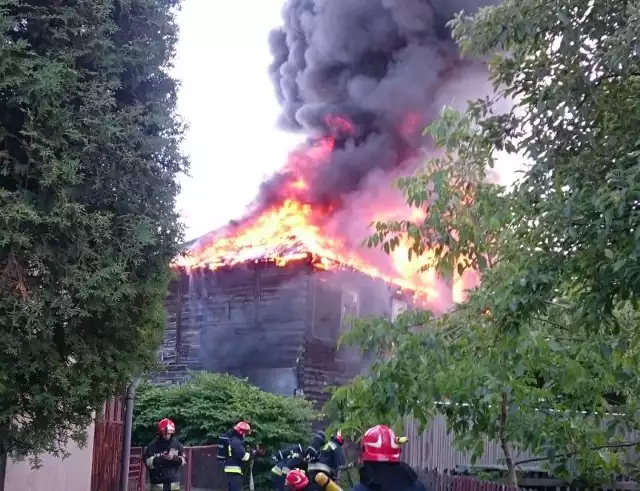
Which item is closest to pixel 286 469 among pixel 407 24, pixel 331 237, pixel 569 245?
pixel 569 245

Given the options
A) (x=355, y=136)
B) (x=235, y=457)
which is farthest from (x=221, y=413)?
(x=355, y=136)

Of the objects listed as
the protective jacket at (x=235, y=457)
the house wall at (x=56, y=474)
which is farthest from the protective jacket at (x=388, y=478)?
the protective jacket at (x=235, y=457)

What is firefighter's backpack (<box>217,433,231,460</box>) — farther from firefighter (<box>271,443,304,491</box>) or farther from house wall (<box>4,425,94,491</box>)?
house wall (<box>4,425,94,491</box>)

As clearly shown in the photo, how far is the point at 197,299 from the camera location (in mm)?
21594

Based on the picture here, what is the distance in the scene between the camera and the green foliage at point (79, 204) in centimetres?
629

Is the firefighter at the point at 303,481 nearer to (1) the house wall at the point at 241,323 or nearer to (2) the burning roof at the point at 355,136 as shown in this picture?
(1) the house wall at the point at 241,323

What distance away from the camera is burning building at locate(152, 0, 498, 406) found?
20.2m

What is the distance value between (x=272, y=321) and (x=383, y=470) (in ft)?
53.0

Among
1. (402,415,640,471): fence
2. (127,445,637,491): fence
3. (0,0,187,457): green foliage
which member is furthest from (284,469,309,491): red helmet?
(402,415,640,471): fence

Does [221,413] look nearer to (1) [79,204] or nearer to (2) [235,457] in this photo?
(2) [235,457]

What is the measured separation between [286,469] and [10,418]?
513 cm

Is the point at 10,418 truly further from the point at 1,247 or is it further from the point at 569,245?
the point at 569,245

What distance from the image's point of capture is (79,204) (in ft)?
21.4

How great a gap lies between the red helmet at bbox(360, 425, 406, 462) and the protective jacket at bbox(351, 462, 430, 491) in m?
0.03
